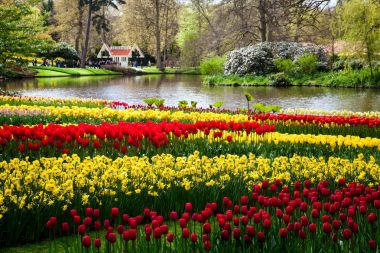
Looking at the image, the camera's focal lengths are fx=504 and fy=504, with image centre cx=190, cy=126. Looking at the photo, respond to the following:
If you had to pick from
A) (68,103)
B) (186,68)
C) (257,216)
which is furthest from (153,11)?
(257,216)

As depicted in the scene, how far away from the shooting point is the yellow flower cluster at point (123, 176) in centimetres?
463

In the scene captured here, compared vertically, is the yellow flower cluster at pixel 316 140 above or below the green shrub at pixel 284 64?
below

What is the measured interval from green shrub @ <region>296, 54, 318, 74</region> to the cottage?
39265 millimetres

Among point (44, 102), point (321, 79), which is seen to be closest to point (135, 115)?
point (44, 102)

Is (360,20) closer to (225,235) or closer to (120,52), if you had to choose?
(225,235)

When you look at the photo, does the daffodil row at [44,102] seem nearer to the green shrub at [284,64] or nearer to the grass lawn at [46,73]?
the green shrub at [284,64]

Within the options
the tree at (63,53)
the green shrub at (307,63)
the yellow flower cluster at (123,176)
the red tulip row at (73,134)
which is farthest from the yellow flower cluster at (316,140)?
the tree at (63,53)

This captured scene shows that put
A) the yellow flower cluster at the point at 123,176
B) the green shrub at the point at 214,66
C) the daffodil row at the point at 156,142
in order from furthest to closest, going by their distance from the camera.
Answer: the green shrub at the point at 214,66, the daffodil row at the point at 156,142, the yellow flower cluster at the point at 123,176

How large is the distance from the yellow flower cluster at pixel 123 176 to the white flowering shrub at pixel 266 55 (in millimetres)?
34806

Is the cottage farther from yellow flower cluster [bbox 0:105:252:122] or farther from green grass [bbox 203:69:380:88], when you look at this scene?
yellow flower cluster [bbox 0:105:252:122]

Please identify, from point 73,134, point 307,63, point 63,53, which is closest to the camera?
point 73,134

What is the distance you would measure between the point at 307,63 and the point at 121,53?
42.1 m

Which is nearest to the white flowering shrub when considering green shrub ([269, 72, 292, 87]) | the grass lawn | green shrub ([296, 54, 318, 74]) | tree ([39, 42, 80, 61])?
green shrub ([296, 54, 318, 74])

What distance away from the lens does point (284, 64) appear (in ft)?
129
